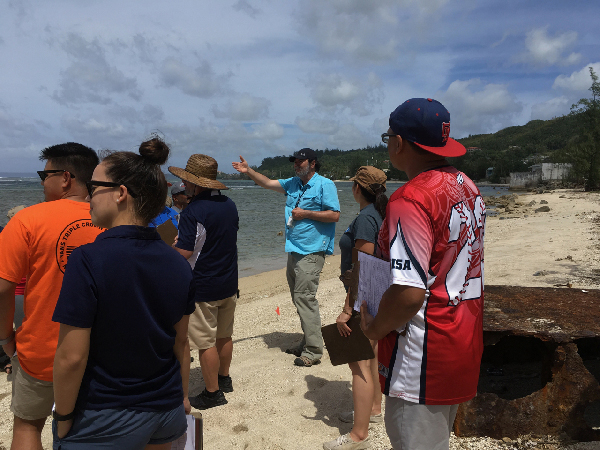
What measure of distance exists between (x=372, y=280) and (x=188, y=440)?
3.67 feet

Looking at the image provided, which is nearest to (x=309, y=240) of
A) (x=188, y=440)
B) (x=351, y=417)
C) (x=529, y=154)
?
(x=351, y=417)

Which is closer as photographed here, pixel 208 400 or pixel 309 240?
pixel 208 400

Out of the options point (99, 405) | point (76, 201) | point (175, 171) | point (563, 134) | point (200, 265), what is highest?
point (563, 134)

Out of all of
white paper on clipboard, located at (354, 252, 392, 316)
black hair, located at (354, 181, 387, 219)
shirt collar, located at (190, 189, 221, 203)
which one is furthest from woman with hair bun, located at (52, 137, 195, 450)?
shirt collar, located at (190, 189, 221, 203)

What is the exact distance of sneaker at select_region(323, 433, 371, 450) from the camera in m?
2.89

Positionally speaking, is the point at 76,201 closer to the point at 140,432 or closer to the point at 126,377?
the point at 126,377

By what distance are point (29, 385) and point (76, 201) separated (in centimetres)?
98

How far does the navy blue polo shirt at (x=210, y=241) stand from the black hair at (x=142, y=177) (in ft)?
5.44

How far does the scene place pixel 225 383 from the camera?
398 centimetres

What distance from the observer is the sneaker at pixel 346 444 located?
2891 millimetres

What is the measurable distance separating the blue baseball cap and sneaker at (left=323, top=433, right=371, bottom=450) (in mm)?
2146

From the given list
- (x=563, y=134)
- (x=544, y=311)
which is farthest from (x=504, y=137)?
(x=544, y=311)

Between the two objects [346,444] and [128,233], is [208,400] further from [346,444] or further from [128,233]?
[128,233]

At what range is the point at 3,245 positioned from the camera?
2035mm
